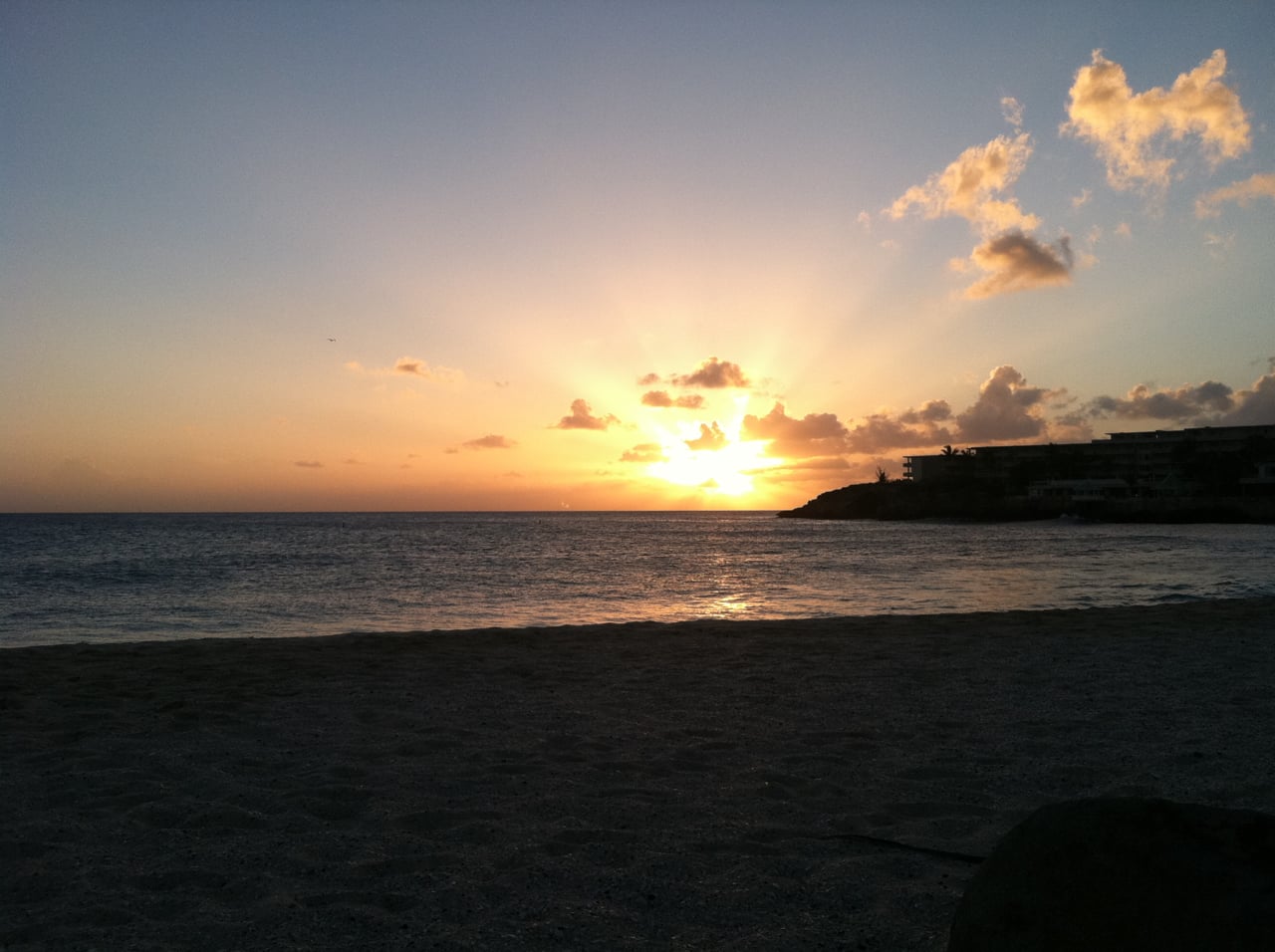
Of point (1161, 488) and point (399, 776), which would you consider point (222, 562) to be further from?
point (1161, 488)

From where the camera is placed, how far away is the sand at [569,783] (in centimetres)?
396

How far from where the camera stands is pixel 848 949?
3.61m

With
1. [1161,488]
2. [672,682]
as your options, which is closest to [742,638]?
[672,682]

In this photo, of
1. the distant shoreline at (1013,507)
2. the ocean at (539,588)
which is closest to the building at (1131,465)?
the distant shoreline at (1013,507)

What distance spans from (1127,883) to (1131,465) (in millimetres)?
144653

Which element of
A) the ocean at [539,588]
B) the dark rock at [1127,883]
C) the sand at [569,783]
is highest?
the dark rock at [1127,883]

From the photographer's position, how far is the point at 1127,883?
237 cm

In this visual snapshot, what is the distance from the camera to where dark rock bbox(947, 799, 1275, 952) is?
2.21 metres

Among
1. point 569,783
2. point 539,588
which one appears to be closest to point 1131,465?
point 539,588

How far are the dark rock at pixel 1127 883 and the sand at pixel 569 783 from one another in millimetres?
1308

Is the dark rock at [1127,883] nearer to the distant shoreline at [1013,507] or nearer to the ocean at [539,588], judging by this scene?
the ocean at [539,588]

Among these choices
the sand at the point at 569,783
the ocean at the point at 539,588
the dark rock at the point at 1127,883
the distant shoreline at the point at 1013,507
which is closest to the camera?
the dark rock at the point at 1127,883

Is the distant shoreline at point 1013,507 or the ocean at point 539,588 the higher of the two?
the distant shoreline at point 1013,507

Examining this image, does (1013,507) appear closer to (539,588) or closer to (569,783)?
(539,588)
